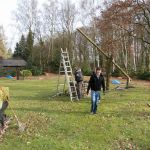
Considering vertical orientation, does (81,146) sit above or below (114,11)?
below

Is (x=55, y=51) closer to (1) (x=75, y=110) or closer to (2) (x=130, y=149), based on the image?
(1) (x=75, y=110)

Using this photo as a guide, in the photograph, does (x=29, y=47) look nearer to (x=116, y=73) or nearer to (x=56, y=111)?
(x=116, y=73)

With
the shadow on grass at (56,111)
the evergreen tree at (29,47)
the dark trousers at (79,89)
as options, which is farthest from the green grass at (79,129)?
the evergreen tree at (29,47)

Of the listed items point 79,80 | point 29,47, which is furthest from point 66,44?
point 79,80

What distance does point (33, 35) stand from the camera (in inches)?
2771

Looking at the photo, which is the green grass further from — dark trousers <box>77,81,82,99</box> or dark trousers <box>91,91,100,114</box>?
dark trousers <box>77,81,82,99</box>

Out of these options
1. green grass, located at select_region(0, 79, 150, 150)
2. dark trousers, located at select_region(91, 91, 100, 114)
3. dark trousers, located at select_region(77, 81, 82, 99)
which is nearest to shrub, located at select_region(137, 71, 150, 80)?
dark trousers, located at select_region(77, 81, 82, 99)

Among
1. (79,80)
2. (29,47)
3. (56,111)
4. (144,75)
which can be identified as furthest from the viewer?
(29,47)

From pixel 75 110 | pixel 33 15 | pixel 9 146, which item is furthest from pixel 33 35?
pixel 9 146

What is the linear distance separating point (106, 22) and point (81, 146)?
67.7 feet

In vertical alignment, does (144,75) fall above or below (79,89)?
below

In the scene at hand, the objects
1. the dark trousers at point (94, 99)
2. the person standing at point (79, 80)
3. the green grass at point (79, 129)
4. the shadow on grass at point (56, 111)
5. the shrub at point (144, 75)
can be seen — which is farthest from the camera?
the shrub at point (144, 75)

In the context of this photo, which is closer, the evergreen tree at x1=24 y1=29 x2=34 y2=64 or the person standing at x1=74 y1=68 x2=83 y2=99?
the person standing at x1=74 y1=68 x2=83 y2=99

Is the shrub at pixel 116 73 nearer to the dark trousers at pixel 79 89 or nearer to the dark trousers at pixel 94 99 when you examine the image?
the dark trousers at pixel 79 89
